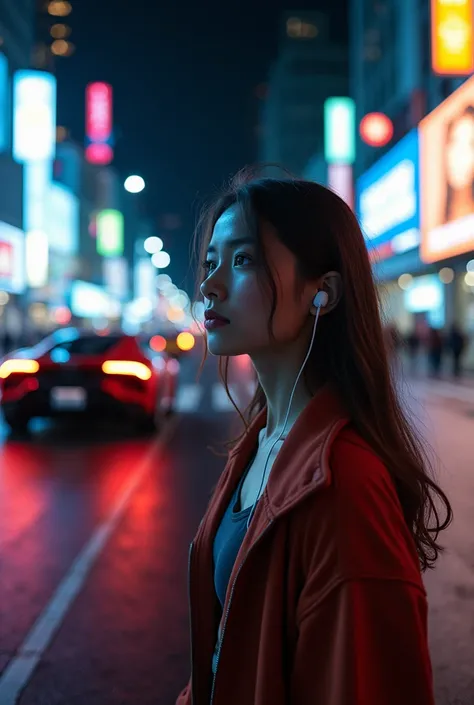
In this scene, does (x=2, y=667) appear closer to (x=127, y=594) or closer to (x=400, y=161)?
(x=127, y=594)

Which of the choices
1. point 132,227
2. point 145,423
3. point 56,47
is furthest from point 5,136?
point 132,227

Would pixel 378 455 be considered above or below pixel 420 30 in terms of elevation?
below

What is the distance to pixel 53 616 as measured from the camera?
4.08 metres

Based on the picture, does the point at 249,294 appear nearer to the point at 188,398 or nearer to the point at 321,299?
the point at 321,299

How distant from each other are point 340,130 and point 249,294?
206ft

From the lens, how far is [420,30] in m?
42.5

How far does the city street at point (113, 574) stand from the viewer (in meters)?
3.33

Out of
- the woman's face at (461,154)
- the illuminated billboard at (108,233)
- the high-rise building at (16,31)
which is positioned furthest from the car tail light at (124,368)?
the illuminated billboard at (108,233)

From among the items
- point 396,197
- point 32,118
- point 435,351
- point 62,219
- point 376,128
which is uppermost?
point 32,118

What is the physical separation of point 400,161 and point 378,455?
2903 cm

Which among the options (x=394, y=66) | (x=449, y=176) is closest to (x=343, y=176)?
(x=394, y=66)

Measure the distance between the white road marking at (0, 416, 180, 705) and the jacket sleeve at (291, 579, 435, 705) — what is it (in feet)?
7.86

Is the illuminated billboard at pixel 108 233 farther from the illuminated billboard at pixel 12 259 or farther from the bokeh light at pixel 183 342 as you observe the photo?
the bokeh light at pixel 183 342

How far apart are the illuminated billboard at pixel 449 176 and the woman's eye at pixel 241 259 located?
15809 millimetres
